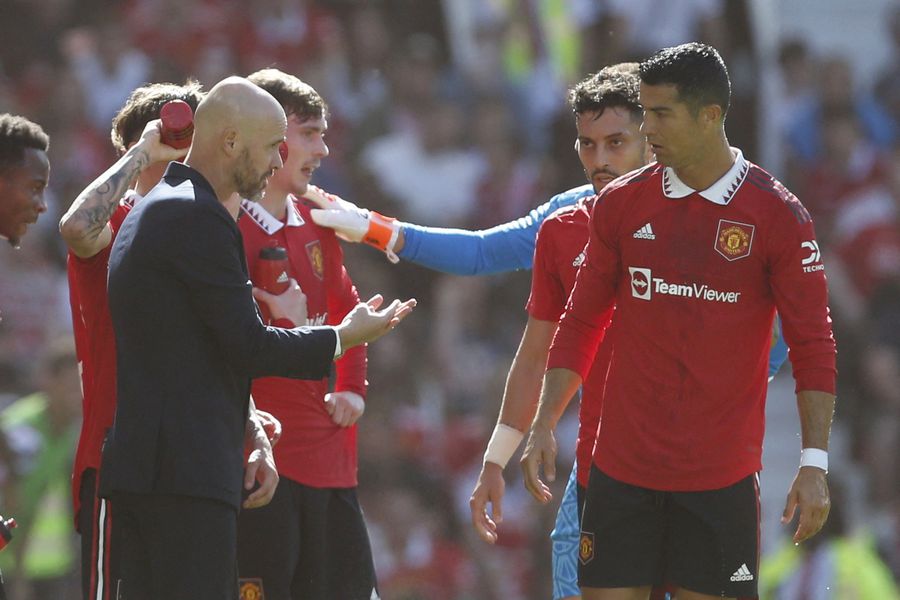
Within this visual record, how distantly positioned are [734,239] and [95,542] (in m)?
2.10

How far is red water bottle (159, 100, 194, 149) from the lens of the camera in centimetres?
443

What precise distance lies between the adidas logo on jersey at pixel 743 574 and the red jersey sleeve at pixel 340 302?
5.82ft

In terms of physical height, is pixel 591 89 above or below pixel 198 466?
above

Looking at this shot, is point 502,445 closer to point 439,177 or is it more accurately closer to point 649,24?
point 439,177

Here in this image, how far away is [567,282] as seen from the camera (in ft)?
16.8

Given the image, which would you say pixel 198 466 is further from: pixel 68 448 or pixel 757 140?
pixel 757 140

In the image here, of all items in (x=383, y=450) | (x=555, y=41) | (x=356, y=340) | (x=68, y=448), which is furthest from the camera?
(x=555, y=41)

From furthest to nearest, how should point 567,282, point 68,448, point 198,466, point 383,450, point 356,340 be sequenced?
point 383,450
point 68,448
point 567,282
point 356,340
point 198,466

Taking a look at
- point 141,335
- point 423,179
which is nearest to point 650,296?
point 141,335

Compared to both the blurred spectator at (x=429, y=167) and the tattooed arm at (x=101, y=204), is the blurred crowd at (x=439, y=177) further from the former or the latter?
the tattooed arm at (x=101, y=204)

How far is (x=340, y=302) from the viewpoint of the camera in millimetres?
5531

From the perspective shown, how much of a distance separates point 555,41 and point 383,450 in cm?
335

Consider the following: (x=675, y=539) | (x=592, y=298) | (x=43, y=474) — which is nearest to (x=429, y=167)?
(x=43, y=474)

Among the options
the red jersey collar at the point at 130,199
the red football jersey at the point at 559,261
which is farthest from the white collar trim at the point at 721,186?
the red jersey collar at the point at 130,199
